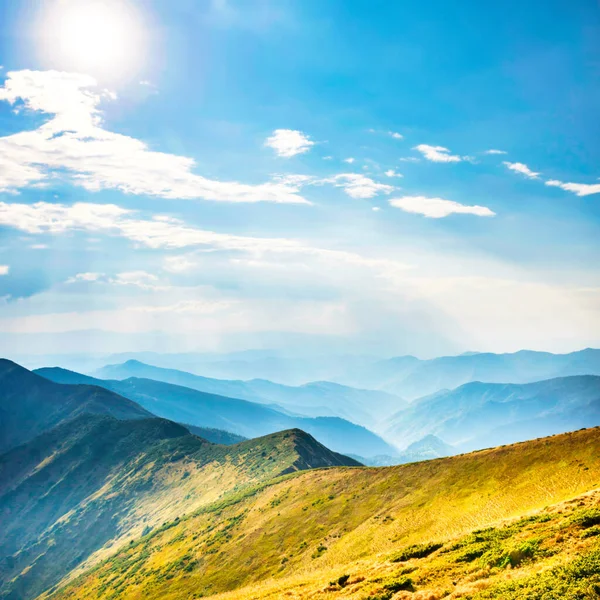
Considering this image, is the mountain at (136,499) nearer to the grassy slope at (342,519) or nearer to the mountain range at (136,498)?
the mountain range at (136,498)

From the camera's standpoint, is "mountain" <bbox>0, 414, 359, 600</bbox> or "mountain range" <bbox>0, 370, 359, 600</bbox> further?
"mountain range" <bbox>0, 370, 359, 600</bbox>

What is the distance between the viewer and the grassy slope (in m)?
45.9

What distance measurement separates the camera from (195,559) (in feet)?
258

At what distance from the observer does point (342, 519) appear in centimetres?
6625

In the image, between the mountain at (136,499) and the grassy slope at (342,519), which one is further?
the mountain at (136,499)

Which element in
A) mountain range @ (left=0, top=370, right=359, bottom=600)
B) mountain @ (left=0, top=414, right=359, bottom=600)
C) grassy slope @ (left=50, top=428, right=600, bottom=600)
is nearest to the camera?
grassy slope @ (left=50, top=428, right=600, bottom=600)

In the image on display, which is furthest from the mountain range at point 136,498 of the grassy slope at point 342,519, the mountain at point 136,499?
the grassy slope at point 342,519

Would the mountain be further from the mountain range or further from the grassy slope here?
the grassy slope

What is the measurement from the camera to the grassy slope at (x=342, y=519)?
1807 inches

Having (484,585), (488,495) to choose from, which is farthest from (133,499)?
(484,585)

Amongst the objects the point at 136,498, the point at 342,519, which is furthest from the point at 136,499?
the point at 342,519

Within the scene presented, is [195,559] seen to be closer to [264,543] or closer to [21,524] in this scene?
[264,543]

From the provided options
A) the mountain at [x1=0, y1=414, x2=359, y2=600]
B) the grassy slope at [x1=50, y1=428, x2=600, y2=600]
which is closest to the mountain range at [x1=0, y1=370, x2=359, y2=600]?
the mountain at [x1=0, y1=414, x2=359, y2=600]

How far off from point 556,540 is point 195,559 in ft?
230
